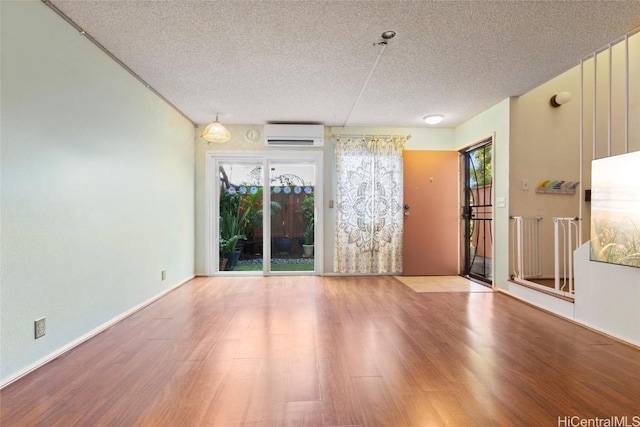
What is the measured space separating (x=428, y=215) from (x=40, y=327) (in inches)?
180

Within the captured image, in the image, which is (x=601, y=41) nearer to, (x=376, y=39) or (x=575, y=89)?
(x=575, y=89)

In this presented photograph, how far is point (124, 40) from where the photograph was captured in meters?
2.41

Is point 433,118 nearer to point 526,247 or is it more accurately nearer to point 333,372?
point 526,247

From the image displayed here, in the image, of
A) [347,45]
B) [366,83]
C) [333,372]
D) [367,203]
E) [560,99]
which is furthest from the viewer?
[367,203]

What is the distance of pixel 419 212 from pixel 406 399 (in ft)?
11.5

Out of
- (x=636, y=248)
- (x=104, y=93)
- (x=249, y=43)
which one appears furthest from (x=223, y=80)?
(x=636, y=248)

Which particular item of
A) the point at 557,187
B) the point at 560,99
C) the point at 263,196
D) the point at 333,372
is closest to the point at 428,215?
the point at 557,187

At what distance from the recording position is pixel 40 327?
6.32ft

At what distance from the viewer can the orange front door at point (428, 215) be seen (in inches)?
187

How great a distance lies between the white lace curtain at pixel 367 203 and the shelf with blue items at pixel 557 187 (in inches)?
→ 70.9

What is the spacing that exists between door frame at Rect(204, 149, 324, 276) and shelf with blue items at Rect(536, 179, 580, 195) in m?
2.90

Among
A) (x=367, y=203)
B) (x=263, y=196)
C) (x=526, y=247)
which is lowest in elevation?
(x=526, y=247)

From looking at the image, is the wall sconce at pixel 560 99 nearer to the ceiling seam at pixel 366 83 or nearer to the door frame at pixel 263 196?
the ceiling seam at pixel 366 83

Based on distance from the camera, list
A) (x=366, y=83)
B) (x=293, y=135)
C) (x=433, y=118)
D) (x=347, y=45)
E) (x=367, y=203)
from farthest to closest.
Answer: (x=367, y=203) < (x=293, y=135) < (x=433, y=118) < (x=366, y=83) < (x=347, y=45)
